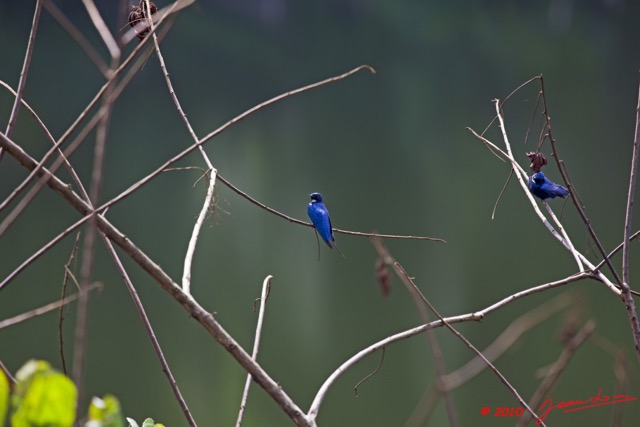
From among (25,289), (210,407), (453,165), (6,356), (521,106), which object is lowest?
(210,407)

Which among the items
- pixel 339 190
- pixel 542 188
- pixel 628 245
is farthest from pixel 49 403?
pixel 339 190

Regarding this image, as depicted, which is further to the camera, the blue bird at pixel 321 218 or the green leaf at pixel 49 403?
the blue bird at pixel 321 218

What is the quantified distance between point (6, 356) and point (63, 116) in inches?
64.9

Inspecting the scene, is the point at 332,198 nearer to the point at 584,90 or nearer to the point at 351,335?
the point at 351,335

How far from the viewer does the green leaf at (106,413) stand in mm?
436

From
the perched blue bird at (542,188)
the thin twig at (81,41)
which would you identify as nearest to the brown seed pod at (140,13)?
the thin twig at (81,41)

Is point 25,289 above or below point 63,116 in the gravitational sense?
below

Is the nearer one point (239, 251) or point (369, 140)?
point (239, 251)

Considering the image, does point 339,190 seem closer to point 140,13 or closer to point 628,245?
point 140,13

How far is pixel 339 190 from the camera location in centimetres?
457

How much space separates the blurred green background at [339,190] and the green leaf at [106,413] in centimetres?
312

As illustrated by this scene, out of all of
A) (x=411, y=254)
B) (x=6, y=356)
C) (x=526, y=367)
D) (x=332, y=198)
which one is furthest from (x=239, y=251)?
(x=526, y=367)

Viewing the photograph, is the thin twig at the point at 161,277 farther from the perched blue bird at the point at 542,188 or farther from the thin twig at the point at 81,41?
the perched blue bird at the point at 542,188

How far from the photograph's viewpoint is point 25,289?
13.2ft
